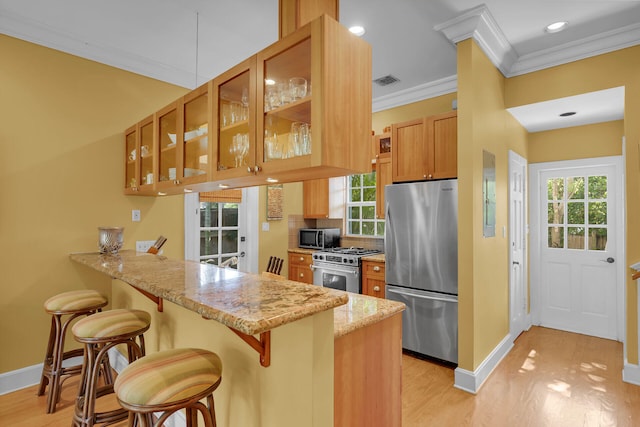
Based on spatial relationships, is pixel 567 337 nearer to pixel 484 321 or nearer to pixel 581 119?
pixel 484 321

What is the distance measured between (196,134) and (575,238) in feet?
13.8

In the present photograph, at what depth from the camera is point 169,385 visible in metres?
1.22

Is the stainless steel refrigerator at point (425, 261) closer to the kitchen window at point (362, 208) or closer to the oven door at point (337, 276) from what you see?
the oven door at point (337, 276)

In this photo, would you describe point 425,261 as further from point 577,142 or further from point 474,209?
point 577,142

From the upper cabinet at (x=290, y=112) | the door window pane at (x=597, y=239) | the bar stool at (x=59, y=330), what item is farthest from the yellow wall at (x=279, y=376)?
the door window pane at (x=597, y=239)

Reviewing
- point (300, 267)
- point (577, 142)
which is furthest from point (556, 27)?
point (300, 267)

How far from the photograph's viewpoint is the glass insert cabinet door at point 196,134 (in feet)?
6.90

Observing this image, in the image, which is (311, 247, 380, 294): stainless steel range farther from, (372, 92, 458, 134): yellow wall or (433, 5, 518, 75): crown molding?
(433, 5, 518, 75): crown molding

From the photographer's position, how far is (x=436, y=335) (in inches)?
119

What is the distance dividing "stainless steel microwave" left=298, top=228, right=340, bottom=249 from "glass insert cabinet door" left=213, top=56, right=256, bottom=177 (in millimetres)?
2580

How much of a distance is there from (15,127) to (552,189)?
5.37 m

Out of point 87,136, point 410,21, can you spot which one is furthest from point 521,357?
point 87,136

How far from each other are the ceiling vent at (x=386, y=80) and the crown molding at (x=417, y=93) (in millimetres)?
309

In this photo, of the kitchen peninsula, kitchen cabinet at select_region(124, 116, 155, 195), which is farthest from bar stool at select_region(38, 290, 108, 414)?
kitchen cabinet at select_region(124, 116, 155, 195)
